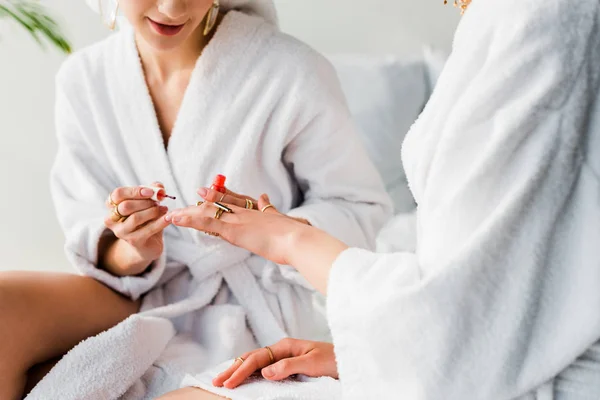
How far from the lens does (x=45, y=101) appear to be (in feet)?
5.99

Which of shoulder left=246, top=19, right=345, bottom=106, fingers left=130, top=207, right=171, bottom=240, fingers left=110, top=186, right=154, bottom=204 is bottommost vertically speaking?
fingers left=130, top=207, right=171, bottom=240

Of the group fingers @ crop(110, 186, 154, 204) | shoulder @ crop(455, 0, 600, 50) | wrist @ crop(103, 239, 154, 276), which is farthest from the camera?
wrist @ crop(103, 239, 154, 276)

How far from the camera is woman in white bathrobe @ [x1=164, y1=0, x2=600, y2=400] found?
2.15ft

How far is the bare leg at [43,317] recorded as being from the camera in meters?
1.01

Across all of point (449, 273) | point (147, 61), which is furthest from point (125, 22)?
point (449, 273)

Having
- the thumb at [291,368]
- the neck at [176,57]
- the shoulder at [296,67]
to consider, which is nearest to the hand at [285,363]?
the thumb at [291,368]

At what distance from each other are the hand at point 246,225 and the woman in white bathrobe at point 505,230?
0.21 m

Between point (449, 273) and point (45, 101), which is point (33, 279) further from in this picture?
point (45, 101)

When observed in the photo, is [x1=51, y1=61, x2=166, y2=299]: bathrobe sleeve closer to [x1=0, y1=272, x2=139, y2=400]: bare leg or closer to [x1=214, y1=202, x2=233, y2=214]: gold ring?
[x1=0, y1=272, x2=139, y2=400]: bare leg

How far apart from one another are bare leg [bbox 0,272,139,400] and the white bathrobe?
5cm

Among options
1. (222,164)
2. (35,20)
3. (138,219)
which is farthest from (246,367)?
(35,20)

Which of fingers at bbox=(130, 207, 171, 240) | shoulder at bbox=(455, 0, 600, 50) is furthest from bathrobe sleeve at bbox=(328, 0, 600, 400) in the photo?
fingers at bbox=(130, 207, 171, 240)

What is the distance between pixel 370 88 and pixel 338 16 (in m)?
0.21

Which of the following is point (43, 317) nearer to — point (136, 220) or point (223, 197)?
point (136, 220)
